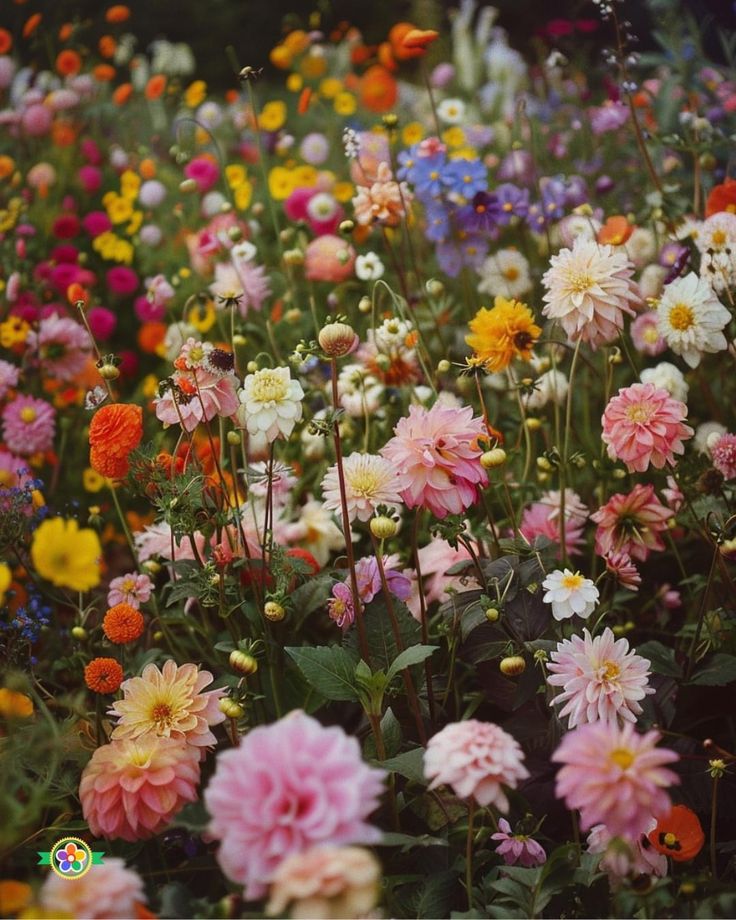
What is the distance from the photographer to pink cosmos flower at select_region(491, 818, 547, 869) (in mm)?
1034

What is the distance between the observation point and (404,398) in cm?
176

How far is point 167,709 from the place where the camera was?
3.47ft

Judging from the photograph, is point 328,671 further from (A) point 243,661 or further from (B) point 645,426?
(B) point 645,426

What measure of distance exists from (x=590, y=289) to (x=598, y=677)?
48 cm

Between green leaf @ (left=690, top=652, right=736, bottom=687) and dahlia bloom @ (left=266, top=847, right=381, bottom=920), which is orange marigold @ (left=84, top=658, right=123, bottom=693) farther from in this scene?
green leaf @ (left=690, top=652, right=736, bottom=687)

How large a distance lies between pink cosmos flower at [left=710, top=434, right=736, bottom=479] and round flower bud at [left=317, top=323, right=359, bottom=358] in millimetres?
582

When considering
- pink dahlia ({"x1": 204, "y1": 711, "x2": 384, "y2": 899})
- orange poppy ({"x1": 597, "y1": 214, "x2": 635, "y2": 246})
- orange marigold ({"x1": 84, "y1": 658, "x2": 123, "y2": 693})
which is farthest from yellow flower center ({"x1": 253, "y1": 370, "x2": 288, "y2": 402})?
orange poppy ({"x1": 597, "y1": 214, "x2": 635, "y2": 246})

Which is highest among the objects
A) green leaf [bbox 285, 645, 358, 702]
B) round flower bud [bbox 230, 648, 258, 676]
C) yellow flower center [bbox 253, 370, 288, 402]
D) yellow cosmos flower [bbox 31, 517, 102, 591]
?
yellow cosmos flower [bbox 31, 517, 102, 591]

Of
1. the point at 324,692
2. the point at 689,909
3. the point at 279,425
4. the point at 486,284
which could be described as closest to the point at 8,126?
the point at 486,284

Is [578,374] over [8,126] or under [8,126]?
under

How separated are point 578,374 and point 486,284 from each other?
32 centimetres

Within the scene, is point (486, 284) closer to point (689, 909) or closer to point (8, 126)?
point (689, 909)

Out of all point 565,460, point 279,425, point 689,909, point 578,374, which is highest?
point 279,425

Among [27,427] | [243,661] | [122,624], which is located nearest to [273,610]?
[243,661]
